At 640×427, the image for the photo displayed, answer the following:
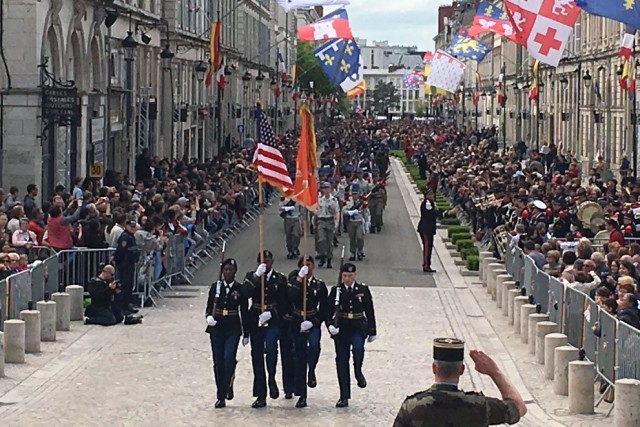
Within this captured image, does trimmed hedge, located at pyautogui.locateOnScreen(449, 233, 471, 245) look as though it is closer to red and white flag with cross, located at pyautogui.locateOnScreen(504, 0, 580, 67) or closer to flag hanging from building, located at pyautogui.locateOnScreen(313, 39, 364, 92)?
red and white flag with cross, located at pyautogui.locateOnScreen(504, 0, 580, 67)

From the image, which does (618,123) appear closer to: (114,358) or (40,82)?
(40,82)

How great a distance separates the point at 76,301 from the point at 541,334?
24.1 feet

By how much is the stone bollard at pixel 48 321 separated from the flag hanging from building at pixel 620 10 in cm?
1004

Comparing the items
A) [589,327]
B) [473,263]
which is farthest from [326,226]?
[589,327]

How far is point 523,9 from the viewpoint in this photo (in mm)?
32875

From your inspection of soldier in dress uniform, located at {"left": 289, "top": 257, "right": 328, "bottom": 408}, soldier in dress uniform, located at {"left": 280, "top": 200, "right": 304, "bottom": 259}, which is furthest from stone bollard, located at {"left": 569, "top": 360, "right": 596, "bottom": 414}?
soldier in dress uniform, located at {"left": 280, "top": 200, "right": 304, "bottom": 259}

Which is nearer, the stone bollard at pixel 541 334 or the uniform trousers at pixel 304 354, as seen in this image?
the uniform trousers at pixel 304 354

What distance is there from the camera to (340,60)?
6156 centimetres

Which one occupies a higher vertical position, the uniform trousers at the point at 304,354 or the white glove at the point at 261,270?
the white glove at the point at 261,270

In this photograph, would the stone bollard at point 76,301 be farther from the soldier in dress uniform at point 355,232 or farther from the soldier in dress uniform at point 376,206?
the soldier in dress uniform at point 376,206

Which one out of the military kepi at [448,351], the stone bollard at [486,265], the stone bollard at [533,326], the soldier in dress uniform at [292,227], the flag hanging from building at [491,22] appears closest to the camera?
the military kepi at [448,351]

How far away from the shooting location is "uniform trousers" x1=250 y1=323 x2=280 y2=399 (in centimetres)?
1673

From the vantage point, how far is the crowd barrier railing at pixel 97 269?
66.6 ft

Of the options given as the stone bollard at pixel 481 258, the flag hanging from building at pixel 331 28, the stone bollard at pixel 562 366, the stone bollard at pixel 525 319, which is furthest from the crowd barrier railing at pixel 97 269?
the flag hanging from building at pixel 331 28
